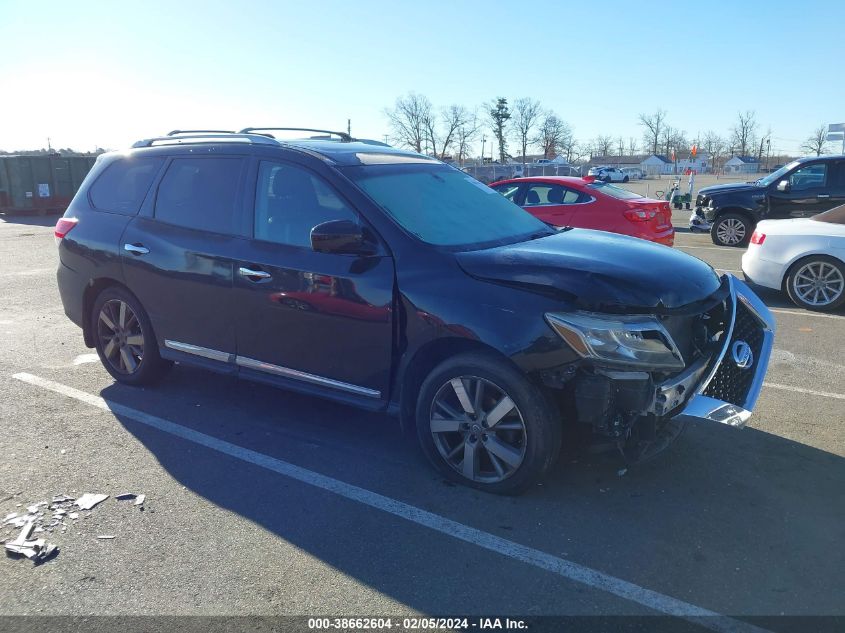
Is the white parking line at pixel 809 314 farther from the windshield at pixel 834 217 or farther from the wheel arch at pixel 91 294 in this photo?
the wheel arch at pixel 91 294

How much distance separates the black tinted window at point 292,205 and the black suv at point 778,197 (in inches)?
466

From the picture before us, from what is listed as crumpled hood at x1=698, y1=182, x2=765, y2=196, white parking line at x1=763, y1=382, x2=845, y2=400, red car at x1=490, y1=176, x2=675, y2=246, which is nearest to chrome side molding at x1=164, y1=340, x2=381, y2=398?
white parking line at x1=763, y1=382, x2=845, y2=400

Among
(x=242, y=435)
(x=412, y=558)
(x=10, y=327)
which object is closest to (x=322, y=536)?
(x=412, y=558)

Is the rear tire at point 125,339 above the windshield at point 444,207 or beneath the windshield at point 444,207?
beneath

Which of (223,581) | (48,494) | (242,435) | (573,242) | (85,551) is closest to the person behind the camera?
(223,581)

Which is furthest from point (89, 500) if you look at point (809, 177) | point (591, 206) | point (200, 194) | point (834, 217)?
point (809, 177)

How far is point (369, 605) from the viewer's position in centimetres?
282

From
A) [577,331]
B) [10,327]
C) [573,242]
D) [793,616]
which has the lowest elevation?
[793,616]

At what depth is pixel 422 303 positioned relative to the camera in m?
3.72

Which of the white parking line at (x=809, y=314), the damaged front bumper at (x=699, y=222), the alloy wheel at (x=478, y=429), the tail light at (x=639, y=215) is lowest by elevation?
the white parking line at (x=809, y=314)

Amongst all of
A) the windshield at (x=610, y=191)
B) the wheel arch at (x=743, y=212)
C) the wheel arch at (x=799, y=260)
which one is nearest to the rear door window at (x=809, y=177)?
the wheel arch at (x=743, y=212)

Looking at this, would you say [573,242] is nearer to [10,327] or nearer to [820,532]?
[820,532]

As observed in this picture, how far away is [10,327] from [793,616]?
301 inches

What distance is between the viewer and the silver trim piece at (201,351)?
183 inches
